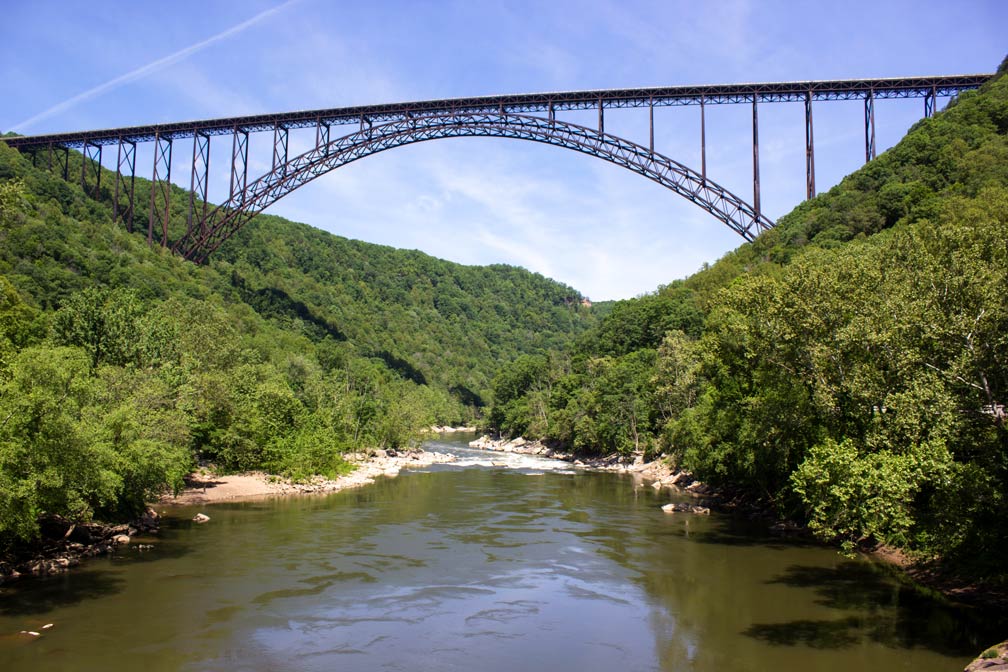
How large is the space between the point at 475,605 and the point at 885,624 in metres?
8.46

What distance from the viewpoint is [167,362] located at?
102 feet

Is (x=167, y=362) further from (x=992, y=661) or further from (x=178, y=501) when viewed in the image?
(x=992, y=661)

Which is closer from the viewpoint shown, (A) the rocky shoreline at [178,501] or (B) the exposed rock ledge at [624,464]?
(A) the rocky shoreline at [178,501]

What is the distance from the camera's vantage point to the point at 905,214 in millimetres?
43719

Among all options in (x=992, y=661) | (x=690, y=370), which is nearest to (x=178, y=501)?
(x=690, y=370)

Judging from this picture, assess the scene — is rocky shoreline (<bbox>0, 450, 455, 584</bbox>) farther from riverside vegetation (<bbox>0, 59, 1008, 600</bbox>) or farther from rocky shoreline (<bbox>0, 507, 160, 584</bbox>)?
riverside vegetation (<bbox>0, 59, 1008, 600</bbox>)

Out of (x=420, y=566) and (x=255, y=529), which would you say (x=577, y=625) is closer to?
(x=420, y=566)

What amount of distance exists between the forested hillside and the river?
106 inches

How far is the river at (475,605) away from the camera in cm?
1268

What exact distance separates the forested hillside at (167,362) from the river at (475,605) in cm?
270

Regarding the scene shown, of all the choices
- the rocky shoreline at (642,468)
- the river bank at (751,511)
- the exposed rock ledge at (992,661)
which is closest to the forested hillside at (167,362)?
the rocky shoreline at (642,468)

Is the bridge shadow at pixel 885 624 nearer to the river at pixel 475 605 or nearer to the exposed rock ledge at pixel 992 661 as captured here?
the river at pixel 475 605

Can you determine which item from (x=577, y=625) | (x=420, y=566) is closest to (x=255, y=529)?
(x=420, y=566)

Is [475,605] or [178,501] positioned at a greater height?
[178,501]
